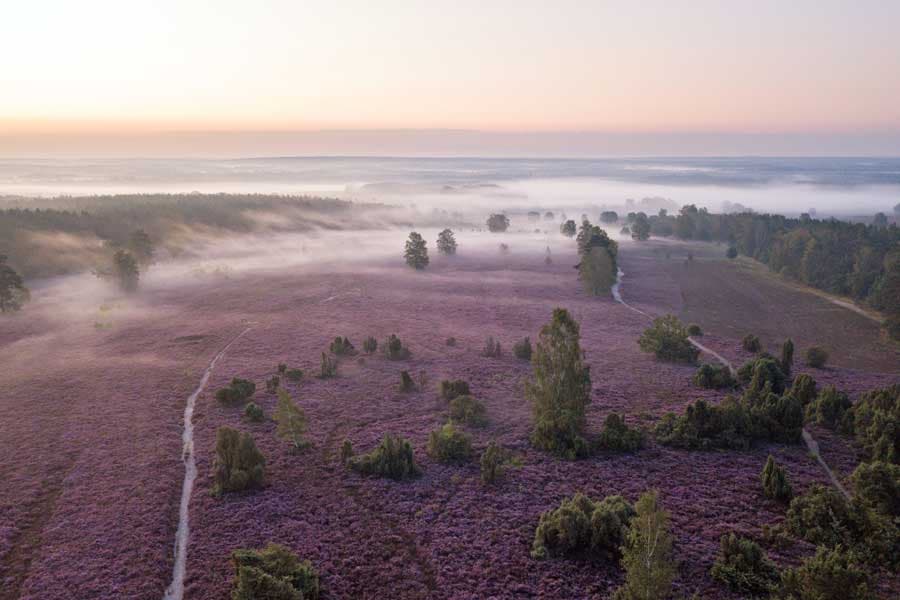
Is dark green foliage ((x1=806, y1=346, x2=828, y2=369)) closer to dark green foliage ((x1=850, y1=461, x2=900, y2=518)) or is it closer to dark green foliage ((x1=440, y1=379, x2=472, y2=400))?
dark green foliage ((x1=850, y1=461, x2=900, y2=518))

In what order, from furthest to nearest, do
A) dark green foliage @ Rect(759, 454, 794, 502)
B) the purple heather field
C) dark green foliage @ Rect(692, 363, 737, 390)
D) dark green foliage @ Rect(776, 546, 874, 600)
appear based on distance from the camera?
dark green foliage @ Rect(692, 363, 737, 390)
dark green foliage @ Rect(759, 454, 794, 502)
the purple heather field
dark green foliage @ Rect(776, 546, 874, 600)

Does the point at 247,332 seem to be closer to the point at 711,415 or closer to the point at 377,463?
the point at 377,463

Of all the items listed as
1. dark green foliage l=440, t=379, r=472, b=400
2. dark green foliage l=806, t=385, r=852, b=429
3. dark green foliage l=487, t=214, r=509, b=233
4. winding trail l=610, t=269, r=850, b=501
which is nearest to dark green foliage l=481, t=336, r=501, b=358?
dark green foliage l=440, t=379, r=472, b=400

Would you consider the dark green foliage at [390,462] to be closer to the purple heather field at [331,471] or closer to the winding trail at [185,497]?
the purple heather field at [331,471]

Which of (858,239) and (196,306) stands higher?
(858,239)

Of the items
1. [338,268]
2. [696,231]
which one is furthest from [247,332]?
[696,231]

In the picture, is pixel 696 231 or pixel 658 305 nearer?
pixel 658 305

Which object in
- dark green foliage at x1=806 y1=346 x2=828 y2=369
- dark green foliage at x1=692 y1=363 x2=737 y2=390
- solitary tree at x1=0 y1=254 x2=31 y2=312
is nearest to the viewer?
dark green foliage at x1=692 y1=363 x2=737 y2=390
